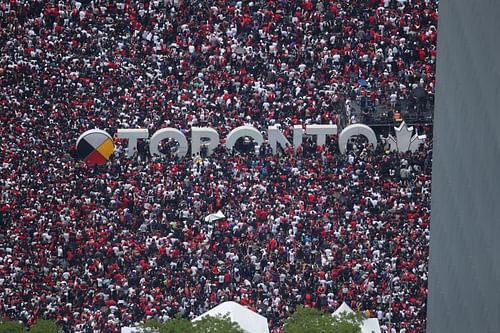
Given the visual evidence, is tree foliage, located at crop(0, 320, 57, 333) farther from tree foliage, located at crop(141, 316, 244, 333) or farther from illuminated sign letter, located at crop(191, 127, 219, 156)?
illuminated sign letter, located at crop(191, 127, 219, 156)

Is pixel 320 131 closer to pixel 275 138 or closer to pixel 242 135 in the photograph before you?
pixel 275 138

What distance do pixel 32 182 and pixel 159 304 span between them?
626 cm

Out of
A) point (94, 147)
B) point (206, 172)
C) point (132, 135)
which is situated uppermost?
point (132, 135)

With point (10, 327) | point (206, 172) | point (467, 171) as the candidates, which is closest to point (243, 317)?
point (10, 327)

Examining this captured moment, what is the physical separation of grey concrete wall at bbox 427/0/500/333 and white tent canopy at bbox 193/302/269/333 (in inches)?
933

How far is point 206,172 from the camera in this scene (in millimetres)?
34875

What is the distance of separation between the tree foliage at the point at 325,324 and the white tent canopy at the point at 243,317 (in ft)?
3.50

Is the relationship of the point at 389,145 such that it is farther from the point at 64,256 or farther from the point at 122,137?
the point at 64,256

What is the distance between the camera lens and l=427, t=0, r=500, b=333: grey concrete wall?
2.62 meters

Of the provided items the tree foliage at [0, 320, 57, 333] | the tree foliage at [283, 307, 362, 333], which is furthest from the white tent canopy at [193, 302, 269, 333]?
the tree foliage at [0, 320, 57, 333]

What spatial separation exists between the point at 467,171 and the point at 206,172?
106 ft

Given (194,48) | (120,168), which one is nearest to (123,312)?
(120,168)

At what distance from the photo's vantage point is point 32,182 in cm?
3412

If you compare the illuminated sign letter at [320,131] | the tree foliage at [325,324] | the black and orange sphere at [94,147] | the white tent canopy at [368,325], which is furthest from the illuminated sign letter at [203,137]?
the white tent canopy at [368,325]
